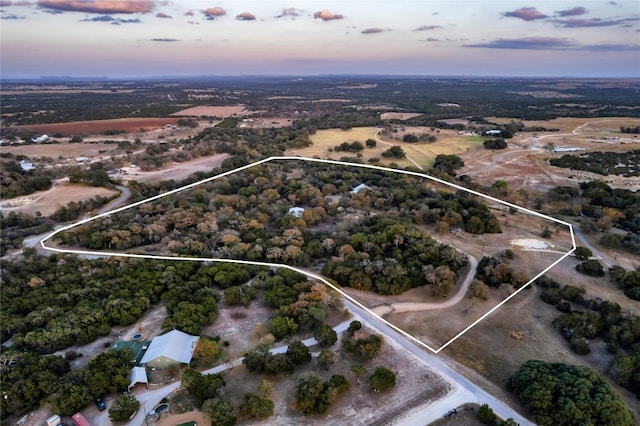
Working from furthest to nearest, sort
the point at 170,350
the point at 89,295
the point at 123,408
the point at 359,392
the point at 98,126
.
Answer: the point at 98,126 → the point at 89,295 → the point at 170,350 → the point at 359,392 → the point at 123,408

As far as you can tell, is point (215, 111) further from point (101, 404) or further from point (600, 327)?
point (600, 327)

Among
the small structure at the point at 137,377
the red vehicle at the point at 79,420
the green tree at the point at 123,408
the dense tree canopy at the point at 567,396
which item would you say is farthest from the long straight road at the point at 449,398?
the red vehicle at the point at 79,420

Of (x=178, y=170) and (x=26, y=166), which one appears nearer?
(x=178, y=170)

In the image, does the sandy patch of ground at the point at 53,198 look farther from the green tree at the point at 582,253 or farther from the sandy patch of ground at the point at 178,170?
the green tree at the point at 582,253

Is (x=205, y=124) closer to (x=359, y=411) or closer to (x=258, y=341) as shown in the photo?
(x=258, y=341)


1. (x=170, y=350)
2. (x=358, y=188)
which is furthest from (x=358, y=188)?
(x=170, y=350)

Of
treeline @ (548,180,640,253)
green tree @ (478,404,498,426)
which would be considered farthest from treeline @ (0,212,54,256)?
treeline @ (548,180,640,253)

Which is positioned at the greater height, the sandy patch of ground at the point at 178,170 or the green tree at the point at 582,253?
the sandy patch of ground at the point at 178,170
